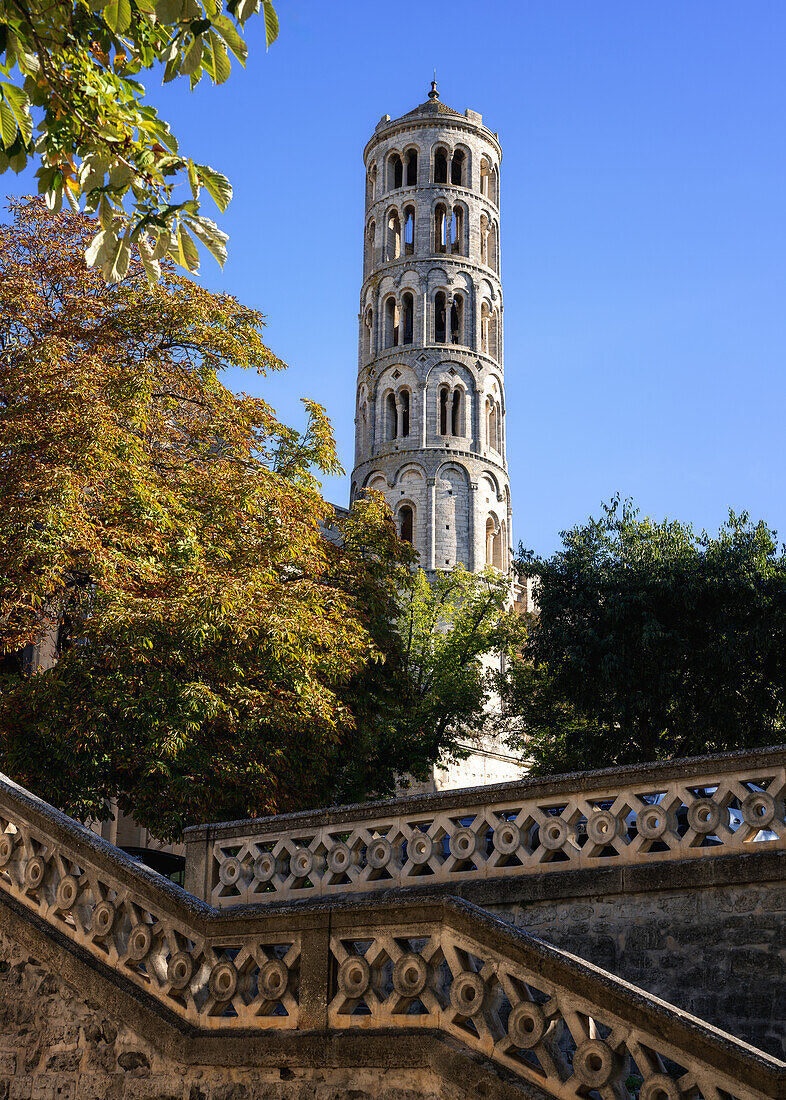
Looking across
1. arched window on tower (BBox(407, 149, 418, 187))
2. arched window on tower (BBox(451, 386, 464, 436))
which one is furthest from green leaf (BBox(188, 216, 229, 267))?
arched window on tower (BBox(407, 149, 418, 187))

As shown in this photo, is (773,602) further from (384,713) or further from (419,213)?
(419,213)

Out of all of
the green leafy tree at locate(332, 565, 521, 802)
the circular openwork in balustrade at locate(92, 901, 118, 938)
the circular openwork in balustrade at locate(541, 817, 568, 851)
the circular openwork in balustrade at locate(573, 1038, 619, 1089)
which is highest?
the green leafy tree at locate(332, 565, 521, 802)

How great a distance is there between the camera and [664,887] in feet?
32.3

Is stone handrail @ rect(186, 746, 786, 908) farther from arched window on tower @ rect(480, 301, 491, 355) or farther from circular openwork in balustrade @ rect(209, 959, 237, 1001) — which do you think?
arched window on tower @ rect(480, 301, 491, 355)

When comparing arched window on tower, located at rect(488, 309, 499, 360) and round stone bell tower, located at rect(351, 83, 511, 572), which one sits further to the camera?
arched window on tower, located at rect(488, 309, 499, 360)

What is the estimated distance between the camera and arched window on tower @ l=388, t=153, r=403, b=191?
214 feet

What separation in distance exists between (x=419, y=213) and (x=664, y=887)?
57.7m

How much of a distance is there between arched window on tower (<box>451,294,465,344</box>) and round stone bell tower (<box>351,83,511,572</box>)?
55 millimetres

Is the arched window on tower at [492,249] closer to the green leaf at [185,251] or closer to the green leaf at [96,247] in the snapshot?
the green leaf at [185,251]

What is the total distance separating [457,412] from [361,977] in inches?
2151

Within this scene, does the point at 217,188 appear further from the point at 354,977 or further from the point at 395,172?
the point at 395,172

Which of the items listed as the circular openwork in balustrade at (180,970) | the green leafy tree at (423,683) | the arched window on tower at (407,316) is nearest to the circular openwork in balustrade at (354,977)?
the circular openwork in balustrade at (180,970)

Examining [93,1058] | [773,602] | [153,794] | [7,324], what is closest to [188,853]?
[153,794]

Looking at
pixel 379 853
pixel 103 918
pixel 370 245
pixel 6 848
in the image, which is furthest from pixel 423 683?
pixel 370 245
